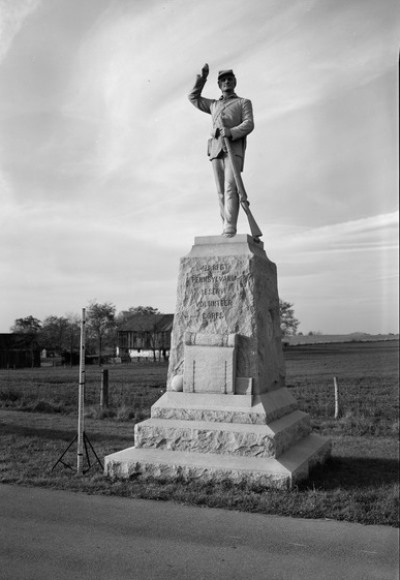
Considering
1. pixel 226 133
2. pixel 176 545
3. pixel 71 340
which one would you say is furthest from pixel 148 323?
pixel 176 545

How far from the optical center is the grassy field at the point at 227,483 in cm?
505

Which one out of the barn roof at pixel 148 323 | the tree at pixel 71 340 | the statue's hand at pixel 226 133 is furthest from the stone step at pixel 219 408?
the barn roof at pixel 148 323

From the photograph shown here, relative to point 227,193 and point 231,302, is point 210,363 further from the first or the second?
point 227,193

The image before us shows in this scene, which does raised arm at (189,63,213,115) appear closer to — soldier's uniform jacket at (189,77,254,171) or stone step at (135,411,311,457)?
soldier's uniform jacket at (189,77,254,171)

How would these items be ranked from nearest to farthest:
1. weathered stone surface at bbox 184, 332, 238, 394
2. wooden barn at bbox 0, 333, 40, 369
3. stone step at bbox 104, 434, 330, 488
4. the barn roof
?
→ stone step at bbox 104, 434, 330, 488 → weathered stone surface at bbox 184, 332, 238, 394 → wooden barn at bbox 0, 333, 40, 369 → the barn roof

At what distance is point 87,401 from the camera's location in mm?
13719

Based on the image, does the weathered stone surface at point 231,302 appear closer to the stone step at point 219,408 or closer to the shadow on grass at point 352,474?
the stone step at point 219,408

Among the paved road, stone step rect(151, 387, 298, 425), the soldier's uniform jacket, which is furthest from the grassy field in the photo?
the soldier's uniform jacket

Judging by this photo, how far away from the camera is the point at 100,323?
31328 millimetres

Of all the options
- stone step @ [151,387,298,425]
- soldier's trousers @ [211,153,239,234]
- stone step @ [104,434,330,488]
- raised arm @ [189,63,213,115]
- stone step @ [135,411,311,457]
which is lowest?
stone step @ [104,434,330,488]

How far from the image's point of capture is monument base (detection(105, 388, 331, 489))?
5.67 metres

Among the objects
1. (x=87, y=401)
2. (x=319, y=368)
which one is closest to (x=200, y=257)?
(x=87, y=401)

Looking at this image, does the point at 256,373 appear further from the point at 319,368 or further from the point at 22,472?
the point at 319,368

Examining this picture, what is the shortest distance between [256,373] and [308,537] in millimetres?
2549
